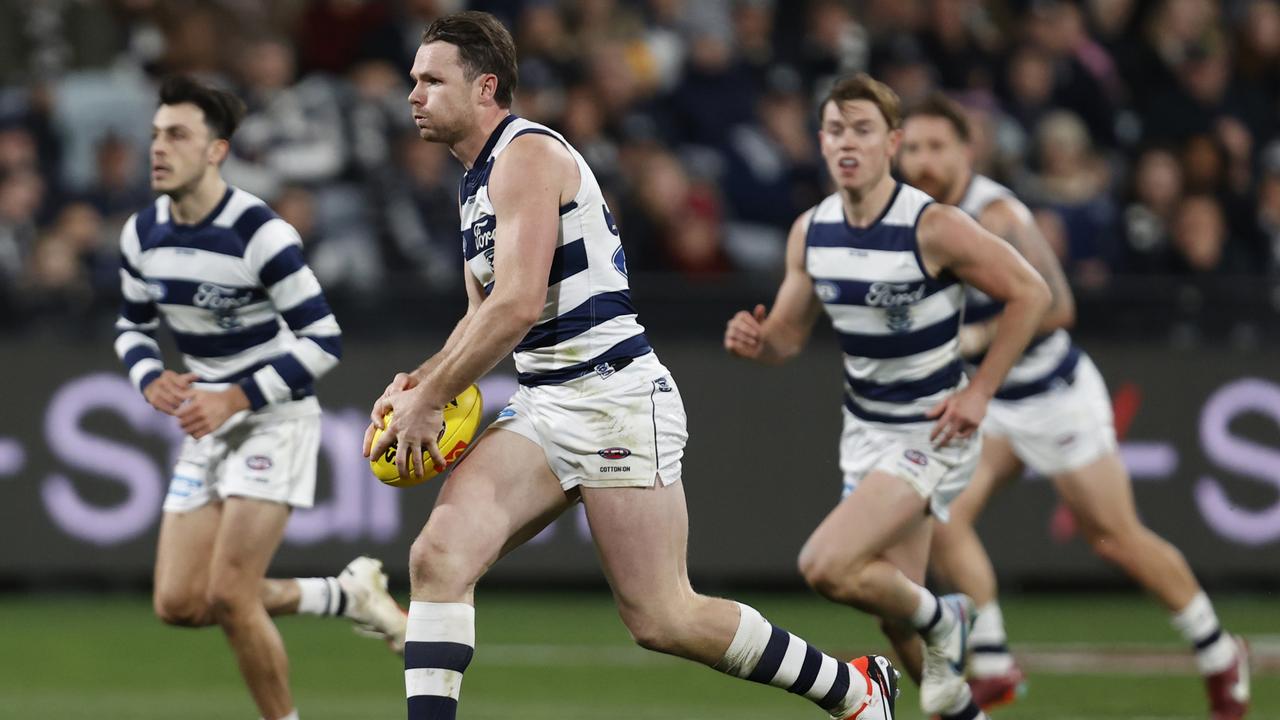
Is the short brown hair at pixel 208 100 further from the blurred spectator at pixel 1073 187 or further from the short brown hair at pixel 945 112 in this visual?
the blurred spectator at pixel 1073 187

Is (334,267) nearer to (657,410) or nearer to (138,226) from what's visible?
(138,226)

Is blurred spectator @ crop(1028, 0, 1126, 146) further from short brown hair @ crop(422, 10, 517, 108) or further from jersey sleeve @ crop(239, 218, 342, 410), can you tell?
short brown hair @ crop(422, 10, 517, 108)

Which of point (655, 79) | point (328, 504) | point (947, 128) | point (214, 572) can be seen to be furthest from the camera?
point (655, 79)

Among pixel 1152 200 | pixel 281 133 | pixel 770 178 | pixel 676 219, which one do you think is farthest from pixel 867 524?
pixel 1152 200

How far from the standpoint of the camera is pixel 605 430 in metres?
5.71

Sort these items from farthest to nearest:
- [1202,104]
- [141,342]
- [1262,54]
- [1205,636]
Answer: [1262,54] → [1202,104] → [1205,636] → [141,342]

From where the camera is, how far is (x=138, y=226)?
7215 mm

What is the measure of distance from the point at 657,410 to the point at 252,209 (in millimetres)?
2053

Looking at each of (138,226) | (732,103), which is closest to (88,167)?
(732,103)

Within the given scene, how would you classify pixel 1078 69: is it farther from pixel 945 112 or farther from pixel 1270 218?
pixel 945 112

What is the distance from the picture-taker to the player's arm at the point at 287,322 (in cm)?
695

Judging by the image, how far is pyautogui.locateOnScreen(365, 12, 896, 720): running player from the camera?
5473mm

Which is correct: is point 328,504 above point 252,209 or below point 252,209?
below

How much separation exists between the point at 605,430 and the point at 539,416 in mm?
208
